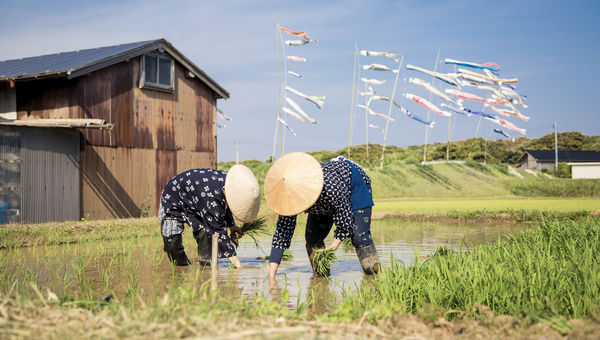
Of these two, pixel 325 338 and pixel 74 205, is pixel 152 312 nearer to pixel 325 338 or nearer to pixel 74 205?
pixel 325 338

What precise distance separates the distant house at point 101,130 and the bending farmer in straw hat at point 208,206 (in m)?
5.07

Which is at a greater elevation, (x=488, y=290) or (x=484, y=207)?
(x=488, y=290)

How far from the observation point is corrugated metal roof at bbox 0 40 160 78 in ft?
38.5

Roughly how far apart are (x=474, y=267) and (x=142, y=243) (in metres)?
5.75

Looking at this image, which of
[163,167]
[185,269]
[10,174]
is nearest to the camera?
[185,269]

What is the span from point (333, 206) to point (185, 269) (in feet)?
6.67

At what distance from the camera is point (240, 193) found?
5410mm

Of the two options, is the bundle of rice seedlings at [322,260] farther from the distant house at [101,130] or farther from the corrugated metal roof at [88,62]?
the corrugated metal roof at [88,62]

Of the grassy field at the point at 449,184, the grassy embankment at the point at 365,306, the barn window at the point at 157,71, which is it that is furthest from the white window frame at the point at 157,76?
the grassy field at the point at 449,184

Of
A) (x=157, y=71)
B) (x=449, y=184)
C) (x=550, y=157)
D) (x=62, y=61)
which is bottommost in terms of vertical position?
(x=449, y=184)

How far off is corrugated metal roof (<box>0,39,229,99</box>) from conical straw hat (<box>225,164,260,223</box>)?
23.5 ft

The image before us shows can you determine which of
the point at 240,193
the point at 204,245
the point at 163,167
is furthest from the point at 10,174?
the point at 240,193

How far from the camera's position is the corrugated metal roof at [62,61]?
11.7m

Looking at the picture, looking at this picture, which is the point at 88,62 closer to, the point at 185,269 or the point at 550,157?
the point at 185,269
